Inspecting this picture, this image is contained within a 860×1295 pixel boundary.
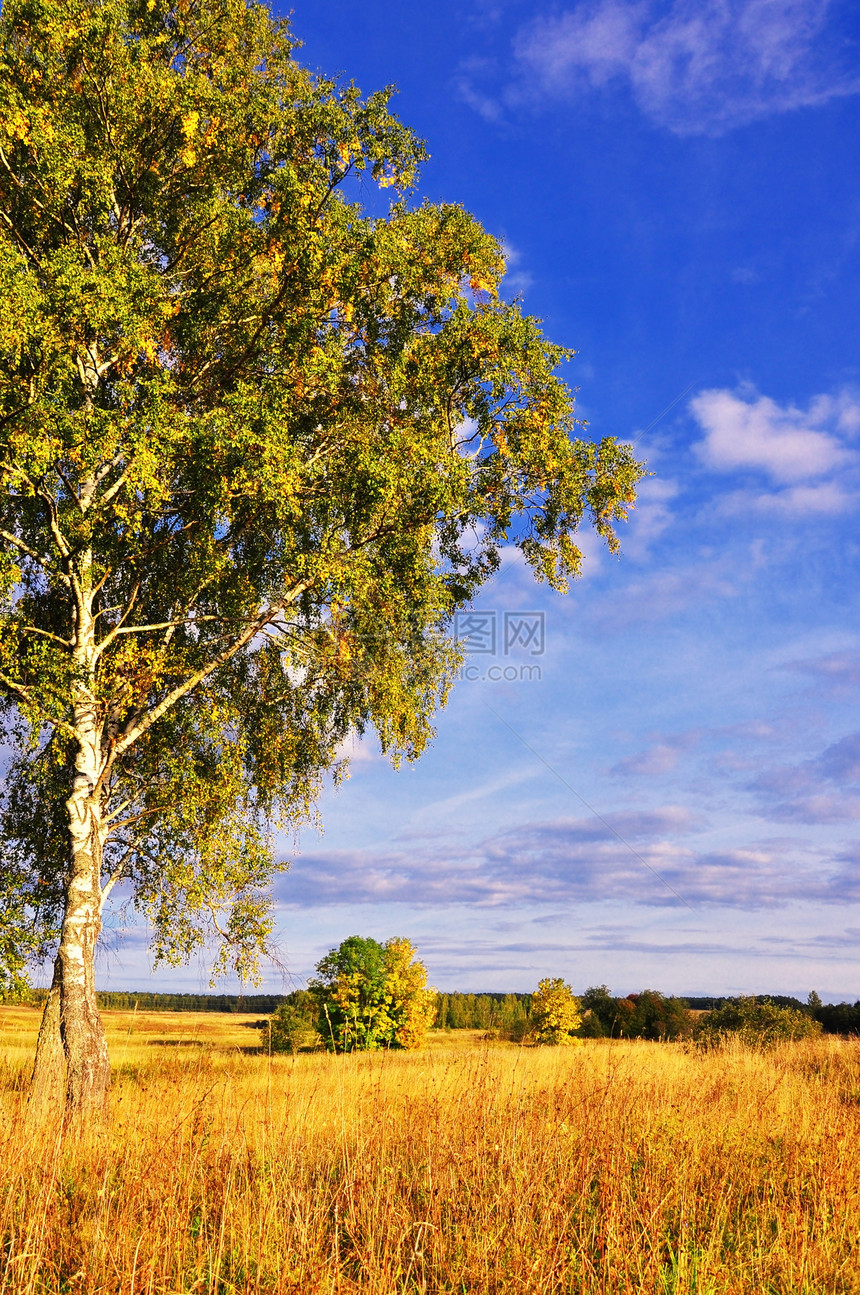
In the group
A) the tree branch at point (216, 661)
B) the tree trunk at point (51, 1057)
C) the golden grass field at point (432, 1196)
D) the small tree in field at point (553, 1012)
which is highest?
the tree branch at point (216, 661)

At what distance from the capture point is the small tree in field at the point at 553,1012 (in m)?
54.1

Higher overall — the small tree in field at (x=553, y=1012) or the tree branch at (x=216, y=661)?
the tree branch at (x=216, y=661)

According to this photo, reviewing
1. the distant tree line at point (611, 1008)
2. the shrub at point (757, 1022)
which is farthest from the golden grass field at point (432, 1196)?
the shrub at point (757, 1022)

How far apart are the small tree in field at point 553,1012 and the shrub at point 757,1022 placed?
84.1ft

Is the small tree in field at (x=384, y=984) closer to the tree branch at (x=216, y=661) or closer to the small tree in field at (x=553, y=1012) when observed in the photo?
the small tree in field at (x=553, y=1012)

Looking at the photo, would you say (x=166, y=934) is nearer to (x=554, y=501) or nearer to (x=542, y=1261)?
(x=554, y=501)

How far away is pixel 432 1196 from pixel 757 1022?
25239mm

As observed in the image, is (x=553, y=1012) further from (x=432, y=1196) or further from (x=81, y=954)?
(x=432, y=1196)

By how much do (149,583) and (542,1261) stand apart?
1341cm

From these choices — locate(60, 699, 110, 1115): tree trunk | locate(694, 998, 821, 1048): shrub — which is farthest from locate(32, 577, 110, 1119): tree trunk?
locate(694, 998, 821, 1048): shrub

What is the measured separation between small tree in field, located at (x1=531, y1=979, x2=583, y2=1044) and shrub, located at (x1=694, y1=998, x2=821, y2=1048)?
25.6 metres

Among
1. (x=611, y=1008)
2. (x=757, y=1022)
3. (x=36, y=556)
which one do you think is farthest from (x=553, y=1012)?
(x=36, y=556)

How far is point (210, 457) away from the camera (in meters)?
12.9

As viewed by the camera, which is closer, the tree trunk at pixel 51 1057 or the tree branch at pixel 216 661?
the tree trunk at pixel 51 1057
